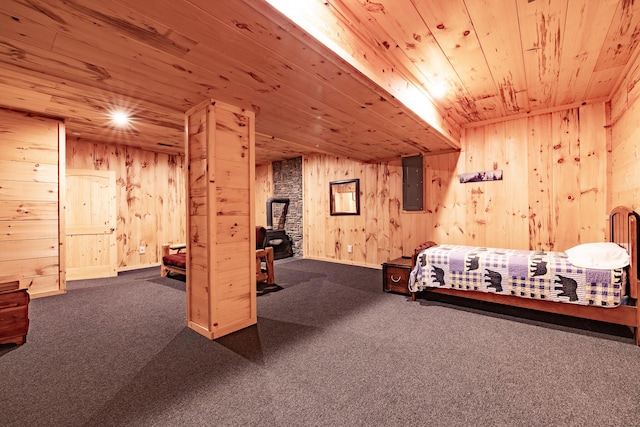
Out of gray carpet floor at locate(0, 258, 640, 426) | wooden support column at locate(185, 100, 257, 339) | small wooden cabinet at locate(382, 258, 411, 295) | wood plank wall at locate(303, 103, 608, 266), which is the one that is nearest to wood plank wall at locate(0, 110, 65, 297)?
gray carpet floor at locate(0, 258, 640, 426)

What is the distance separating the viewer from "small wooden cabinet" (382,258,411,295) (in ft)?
12.0

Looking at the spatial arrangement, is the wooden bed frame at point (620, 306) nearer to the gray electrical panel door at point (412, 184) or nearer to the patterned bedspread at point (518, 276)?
the patterned bedspread at point (518, 276)

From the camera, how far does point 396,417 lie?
4.78ft

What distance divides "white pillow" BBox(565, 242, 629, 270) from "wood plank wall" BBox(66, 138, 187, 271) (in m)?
A: 6.85

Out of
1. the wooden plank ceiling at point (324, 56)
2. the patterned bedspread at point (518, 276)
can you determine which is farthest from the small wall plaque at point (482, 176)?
the patterned bedspread at point (518, 276)

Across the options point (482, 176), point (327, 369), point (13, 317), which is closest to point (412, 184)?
point (482, 176)

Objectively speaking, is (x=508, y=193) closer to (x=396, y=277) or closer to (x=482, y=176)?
(x=482, y=176)

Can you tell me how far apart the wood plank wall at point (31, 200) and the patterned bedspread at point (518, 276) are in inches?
198

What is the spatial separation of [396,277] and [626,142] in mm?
2781

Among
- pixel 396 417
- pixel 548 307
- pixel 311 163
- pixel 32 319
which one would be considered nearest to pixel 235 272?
pixel 396 417

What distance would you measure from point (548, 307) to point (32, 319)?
17.7ft

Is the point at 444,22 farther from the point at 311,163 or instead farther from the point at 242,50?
the point at 311,163

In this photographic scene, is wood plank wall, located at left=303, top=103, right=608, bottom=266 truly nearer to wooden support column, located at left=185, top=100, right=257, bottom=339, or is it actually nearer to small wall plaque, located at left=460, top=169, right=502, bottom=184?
small wall plaque, located at left=460, top=169, right=502, bottom=184

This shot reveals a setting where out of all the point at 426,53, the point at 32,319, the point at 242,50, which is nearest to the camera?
the point at 242,50
